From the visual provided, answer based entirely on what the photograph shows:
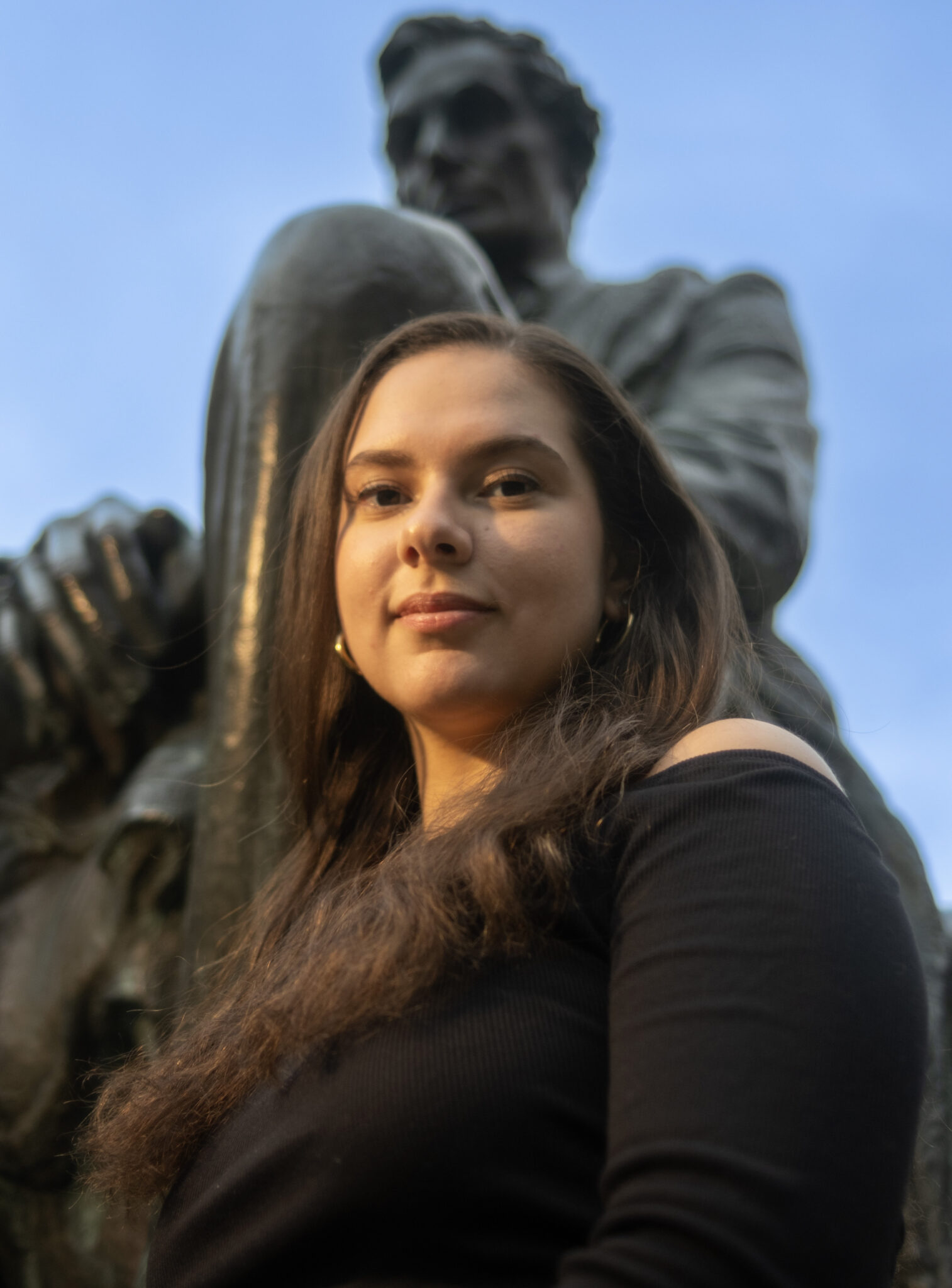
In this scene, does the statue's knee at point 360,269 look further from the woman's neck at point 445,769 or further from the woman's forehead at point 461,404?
the woman's neck at point 445,769

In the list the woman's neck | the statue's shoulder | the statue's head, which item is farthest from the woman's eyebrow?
the statue's head

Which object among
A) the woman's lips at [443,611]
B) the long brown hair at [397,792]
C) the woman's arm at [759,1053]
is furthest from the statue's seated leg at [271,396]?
the woman's arm at [759,1053]

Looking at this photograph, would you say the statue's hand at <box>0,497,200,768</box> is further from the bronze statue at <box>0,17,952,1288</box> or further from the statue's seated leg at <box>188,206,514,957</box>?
the statue's seated leg at <box>188,206,514,957</box>

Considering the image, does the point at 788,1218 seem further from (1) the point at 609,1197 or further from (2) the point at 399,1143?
(2) the point at 399,1143

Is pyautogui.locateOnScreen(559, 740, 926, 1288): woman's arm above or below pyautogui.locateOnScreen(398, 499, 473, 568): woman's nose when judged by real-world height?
below

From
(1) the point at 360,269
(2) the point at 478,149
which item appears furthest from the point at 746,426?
(2) the point at 478,149

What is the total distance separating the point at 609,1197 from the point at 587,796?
33 cm

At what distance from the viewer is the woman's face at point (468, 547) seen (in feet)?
3.83

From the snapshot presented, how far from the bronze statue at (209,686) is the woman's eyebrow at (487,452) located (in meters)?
0.34

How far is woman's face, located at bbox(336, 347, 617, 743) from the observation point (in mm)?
1166

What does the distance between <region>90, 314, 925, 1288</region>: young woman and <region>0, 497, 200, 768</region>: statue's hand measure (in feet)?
2.49

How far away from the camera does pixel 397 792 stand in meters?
1.41

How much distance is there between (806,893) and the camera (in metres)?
0.80

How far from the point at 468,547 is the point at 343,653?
0.31 m
